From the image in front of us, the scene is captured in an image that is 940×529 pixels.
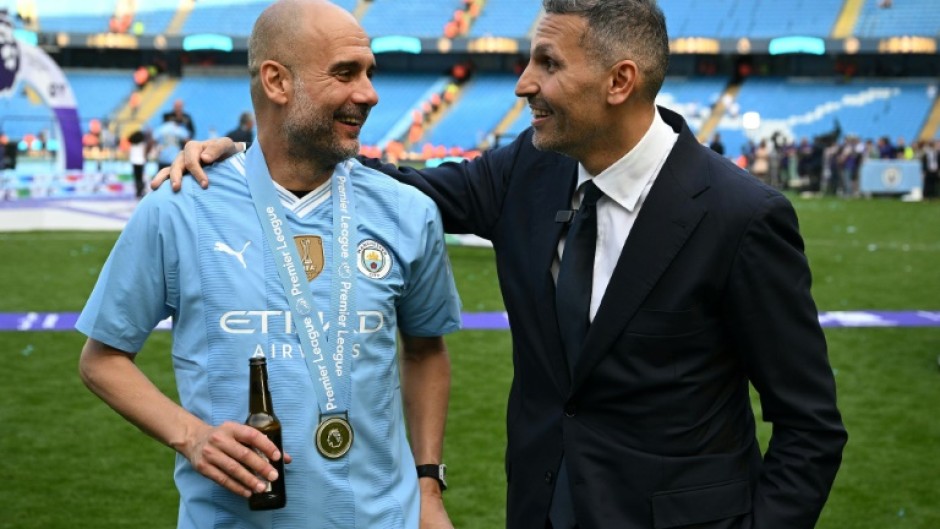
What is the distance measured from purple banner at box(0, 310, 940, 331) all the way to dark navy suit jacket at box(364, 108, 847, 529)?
7.90 metres

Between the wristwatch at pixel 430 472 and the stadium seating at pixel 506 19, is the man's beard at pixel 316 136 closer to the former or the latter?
the wristwatch at pixel 430 472

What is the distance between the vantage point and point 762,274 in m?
2.60

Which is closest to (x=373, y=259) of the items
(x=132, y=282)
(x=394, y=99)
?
(x=132, y=282)

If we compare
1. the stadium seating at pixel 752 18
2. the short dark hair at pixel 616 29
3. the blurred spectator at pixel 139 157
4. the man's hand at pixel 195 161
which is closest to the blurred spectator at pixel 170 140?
the blurred spectator at pixel 139 157

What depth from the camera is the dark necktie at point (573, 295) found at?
2.71 metres

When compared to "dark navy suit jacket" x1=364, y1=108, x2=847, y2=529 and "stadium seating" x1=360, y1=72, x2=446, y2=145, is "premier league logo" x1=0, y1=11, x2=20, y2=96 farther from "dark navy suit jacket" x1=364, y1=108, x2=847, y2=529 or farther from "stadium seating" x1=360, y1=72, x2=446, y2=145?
"stadium seating" x1=360, y1=72, x2=446, y2=145

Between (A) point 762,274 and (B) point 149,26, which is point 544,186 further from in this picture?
(B) point 149,26

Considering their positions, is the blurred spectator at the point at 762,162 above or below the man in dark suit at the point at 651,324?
below

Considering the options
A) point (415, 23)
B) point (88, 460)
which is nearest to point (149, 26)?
point (415, 23)

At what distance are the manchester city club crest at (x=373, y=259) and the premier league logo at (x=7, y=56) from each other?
1953 cm

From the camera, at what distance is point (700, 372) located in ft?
8.77

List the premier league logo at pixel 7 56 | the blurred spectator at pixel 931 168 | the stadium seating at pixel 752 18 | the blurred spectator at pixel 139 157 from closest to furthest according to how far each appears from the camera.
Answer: the premier league logo at pixel 7 56
the blurred spectator at pixel 139 157
the blurred spectator at pixel 931 168
the stadium seating at pixel 752 18

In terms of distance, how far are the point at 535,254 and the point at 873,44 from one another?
4298 cm

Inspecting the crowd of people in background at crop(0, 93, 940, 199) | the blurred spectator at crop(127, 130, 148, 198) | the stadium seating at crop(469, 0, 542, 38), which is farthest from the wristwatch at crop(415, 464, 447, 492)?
the stadium seating at crop(469, 0, 542, 38)
